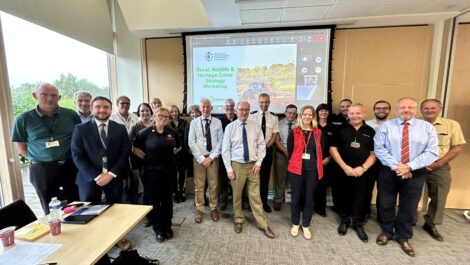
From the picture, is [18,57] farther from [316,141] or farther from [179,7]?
[316,141]

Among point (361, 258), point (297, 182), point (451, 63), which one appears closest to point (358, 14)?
point (451, 63)

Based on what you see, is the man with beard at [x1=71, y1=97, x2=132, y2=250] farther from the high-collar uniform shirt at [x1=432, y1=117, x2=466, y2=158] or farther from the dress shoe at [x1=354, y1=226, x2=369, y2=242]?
the high-collar uniform shirt at [x1=432, y1=117, x2=466, y2=158]

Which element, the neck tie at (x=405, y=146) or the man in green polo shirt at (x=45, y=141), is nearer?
the man in green polo shirt at (x=45, y=141)

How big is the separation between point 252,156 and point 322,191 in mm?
1428

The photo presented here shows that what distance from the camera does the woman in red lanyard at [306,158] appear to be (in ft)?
8.58

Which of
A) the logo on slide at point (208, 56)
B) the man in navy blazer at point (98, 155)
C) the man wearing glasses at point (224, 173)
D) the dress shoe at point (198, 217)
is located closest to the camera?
the man in navy blazer at point (98, 155)

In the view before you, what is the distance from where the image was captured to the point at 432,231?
2.83m

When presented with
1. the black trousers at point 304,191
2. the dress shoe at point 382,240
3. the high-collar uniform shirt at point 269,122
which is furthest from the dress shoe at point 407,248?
the high-collar uniform shirt at point 269,122

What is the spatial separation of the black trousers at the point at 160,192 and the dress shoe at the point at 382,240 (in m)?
2.59

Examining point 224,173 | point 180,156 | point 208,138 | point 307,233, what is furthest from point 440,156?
point 180,156

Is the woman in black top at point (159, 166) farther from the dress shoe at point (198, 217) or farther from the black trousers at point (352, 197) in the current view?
the black trousers at point (352, 197)

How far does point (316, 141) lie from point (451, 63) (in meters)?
2.68

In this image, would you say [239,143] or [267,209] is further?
[267,209]

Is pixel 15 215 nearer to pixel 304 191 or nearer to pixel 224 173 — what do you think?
pixel 224 173
